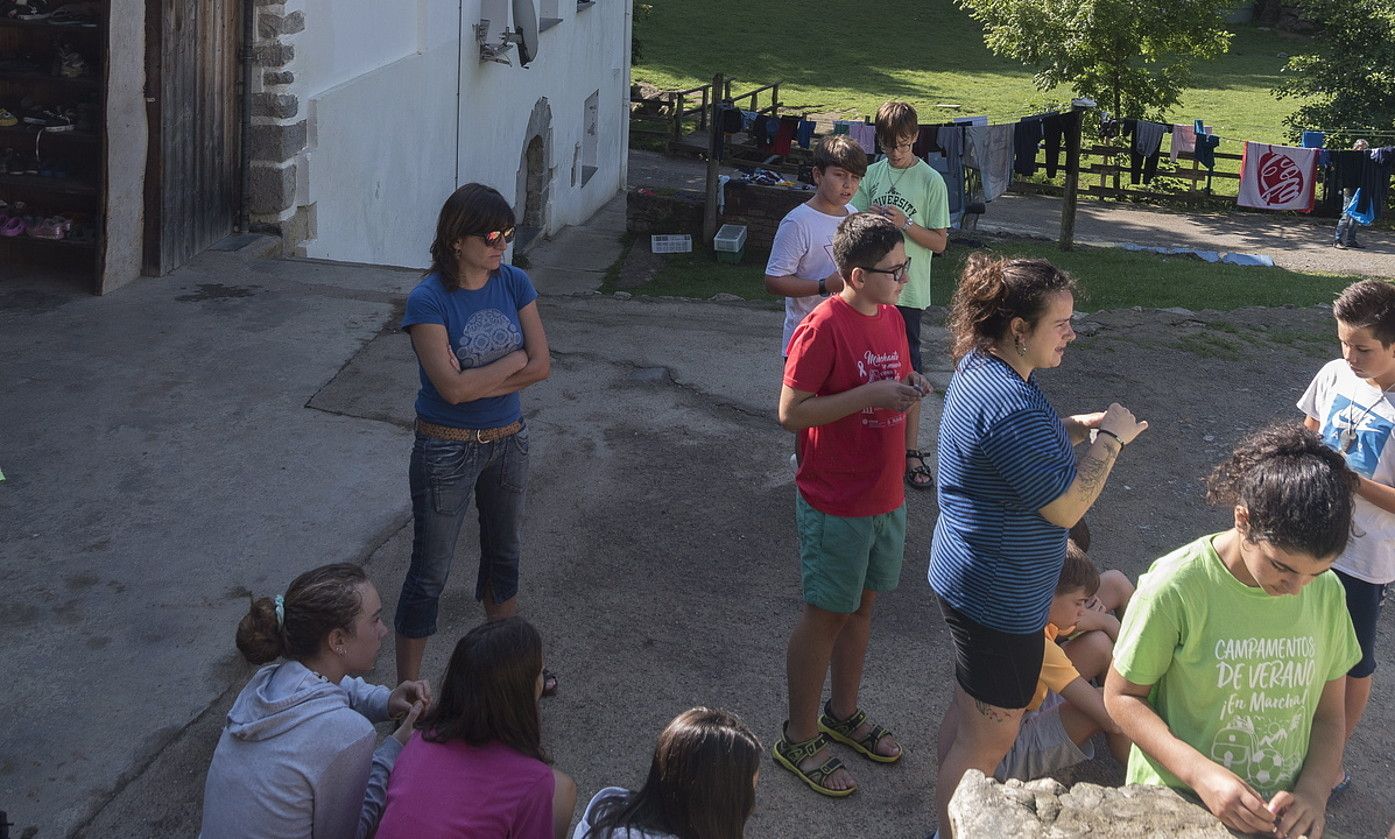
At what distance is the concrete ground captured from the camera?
3.63m

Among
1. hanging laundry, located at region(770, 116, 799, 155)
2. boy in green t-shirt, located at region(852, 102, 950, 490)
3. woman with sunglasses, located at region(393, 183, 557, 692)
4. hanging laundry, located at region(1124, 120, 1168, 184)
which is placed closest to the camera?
woman with sunglasses, located at region(393, 183, 557, 692)

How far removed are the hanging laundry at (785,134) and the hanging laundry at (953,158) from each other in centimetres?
372

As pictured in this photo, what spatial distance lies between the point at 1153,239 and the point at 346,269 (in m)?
14.8

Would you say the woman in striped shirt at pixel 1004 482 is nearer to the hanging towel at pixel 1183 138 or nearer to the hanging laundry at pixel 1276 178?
the hanging laundry at pixel 1276 178

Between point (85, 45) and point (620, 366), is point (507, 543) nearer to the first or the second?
point (620, 366)

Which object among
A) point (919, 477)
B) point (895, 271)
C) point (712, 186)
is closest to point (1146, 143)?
point (712, 186)

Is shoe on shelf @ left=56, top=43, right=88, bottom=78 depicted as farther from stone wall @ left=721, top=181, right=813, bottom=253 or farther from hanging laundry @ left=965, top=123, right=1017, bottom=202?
hanging laundry @ left=965, top=123, right=1017, bottom=202

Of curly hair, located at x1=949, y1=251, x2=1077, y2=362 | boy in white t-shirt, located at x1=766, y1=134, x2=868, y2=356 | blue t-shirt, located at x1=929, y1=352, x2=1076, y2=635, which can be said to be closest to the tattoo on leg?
blue t-shirt, located at x1=929, y1=352, x2=1076, y2=635

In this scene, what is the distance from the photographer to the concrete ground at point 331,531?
363 cm

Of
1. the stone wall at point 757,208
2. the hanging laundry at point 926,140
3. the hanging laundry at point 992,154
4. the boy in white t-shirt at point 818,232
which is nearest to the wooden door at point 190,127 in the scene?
the boy in white t-shirt at point 818,232

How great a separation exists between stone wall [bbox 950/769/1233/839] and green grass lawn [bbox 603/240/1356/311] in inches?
354

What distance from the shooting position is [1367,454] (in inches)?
138

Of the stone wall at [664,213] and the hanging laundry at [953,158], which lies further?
the stone wall at [664,213]

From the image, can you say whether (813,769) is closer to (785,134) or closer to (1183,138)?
(785,134)
